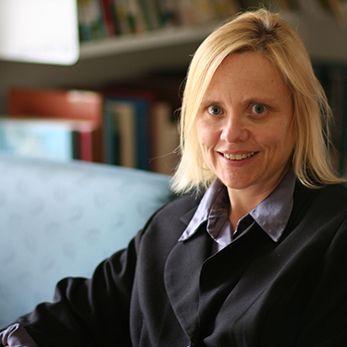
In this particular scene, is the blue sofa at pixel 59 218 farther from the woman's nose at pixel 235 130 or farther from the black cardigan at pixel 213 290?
the woman's nose at pixel 235 130

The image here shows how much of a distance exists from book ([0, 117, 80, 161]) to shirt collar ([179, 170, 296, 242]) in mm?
759

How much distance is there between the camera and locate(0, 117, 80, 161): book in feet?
5.24

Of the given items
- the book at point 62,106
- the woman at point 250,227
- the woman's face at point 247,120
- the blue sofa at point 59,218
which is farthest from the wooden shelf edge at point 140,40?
the woman's face at point 247,120

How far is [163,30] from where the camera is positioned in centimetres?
183

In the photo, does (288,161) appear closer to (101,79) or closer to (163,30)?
(163,30)

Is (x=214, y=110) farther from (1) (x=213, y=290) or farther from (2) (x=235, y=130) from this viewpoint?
(1) (x=213, y=290)

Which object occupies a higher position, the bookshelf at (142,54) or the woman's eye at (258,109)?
the bookshelf at (142,54)

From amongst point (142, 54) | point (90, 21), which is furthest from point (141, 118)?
point (142, 54)

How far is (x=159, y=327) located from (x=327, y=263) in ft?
1.17

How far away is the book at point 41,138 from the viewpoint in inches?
62.9

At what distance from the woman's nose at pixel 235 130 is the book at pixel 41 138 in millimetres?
887

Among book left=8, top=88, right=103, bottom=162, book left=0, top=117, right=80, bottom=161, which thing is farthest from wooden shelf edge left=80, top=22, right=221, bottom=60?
book left=0, top=117, right=80, bottom=161

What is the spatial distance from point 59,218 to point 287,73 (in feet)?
2.44

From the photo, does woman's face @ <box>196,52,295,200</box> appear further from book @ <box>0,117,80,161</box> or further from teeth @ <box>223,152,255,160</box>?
book @ <box>0,117,80,161</box>
